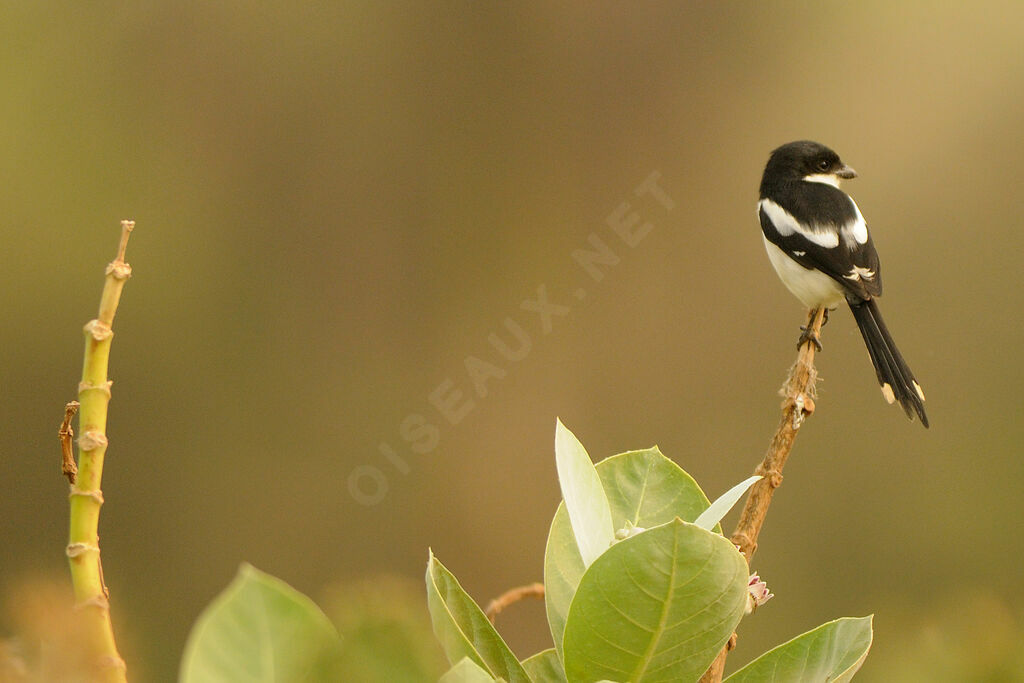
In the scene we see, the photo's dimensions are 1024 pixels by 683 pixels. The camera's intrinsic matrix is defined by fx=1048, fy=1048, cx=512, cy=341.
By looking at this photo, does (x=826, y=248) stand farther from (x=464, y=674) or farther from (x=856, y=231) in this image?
(x=464, y=674)

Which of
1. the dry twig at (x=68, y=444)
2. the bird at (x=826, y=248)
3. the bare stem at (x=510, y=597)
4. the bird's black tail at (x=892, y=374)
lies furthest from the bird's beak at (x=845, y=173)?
the dry twig at (x=68, y=444)

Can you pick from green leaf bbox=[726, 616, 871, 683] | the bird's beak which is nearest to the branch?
green leaf bbox=[726, 616, 871, 683]

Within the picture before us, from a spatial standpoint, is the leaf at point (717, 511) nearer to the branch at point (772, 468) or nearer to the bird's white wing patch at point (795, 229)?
the branch at point (772, 468)

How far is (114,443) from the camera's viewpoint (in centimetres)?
390

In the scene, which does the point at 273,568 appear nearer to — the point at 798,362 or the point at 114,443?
the point at 114,443

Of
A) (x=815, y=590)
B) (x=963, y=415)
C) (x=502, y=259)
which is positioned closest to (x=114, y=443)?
(x=502, y=259)

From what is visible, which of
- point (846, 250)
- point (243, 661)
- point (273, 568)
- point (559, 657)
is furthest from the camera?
point (273, 568)

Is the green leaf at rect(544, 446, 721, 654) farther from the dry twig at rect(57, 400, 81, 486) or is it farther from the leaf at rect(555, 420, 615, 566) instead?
the dry twig at rect(57, 400, 81, 486)

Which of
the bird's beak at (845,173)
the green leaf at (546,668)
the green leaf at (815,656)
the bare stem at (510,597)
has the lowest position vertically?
the green leaf at (815,656)

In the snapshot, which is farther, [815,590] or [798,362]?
[815,590]

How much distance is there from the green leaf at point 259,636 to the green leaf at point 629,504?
0.16 m

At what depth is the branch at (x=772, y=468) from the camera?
1.28 feet

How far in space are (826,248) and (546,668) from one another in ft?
3.98

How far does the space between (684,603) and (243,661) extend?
5.0 inches
